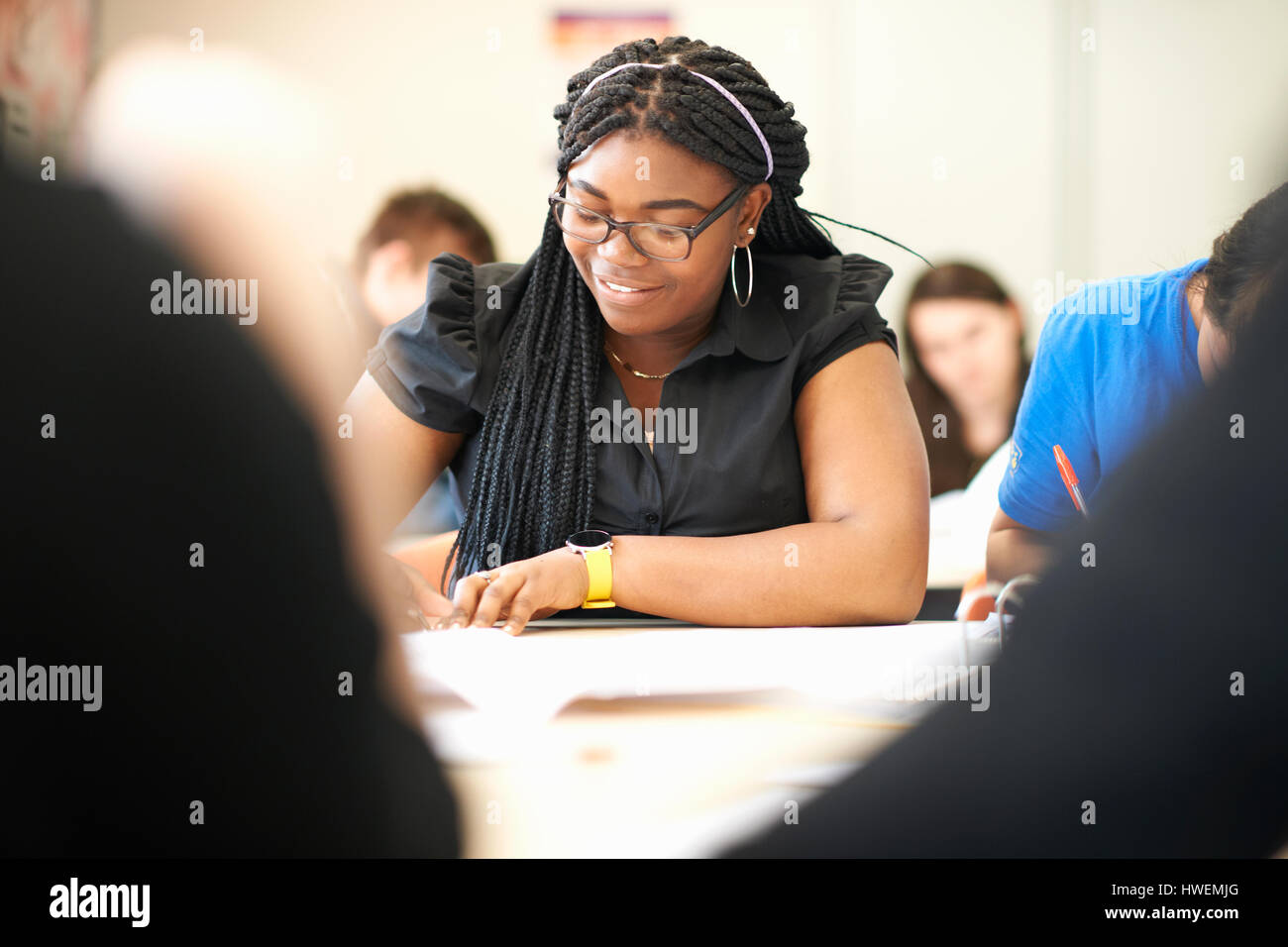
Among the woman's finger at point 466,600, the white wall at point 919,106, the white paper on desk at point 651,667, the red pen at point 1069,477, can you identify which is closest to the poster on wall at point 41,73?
the white wall at point 919,106

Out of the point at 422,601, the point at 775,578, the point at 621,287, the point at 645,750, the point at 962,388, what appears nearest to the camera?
the point at 645,750

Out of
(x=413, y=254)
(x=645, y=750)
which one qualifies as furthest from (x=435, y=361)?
(x=645, y=750)

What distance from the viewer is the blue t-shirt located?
2.85ft

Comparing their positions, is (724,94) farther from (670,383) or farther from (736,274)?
(670,383)

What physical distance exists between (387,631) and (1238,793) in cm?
59

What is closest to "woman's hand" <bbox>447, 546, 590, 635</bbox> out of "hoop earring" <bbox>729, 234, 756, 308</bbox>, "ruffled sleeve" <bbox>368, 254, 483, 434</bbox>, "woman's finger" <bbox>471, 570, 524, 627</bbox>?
"woman's finger" <bbox>471, 570, 524, 627</bbox>

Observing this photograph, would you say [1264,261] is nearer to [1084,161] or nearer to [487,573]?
[487,573]

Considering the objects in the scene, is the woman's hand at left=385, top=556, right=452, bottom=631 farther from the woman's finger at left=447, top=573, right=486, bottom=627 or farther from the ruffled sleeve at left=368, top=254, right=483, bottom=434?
the ruffled sleeve at left=368, top=254, right=483, bottom=434

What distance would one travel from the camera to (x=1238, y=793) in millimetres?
726

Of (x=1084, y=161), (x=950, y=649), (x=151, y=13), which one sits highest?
(x=1084, y=161)

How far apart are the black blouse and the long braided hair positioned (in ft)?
0.11

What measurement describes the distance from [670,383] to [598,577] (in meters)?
0.29

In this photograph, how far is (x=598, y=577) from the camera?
1028 millimetres
